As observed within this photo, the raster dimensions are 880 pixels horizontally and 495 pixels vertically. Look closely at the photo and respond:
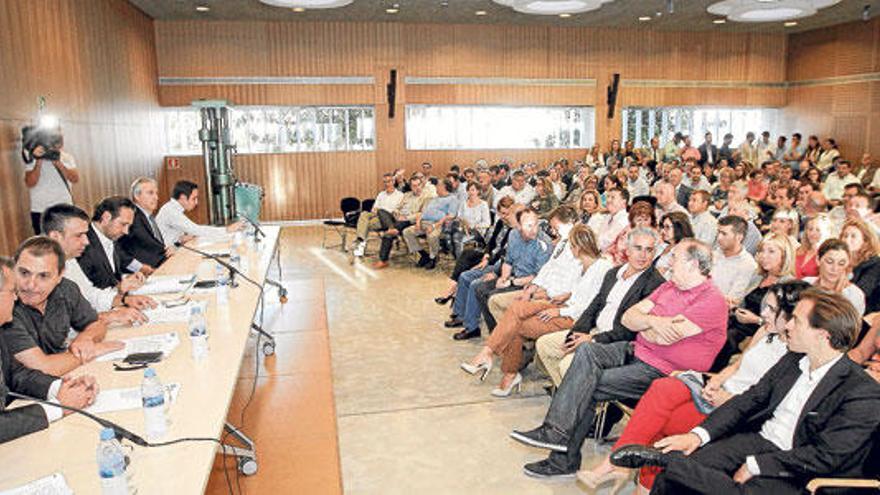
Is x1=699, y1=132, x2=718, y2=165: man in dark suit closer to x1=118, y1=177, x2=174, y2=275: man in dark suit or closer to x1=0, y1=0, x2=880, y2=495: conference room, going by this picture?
x1=0, y1=0, x2=880, y2=495: conference room

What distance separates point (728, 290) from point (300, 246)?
24.8 feet

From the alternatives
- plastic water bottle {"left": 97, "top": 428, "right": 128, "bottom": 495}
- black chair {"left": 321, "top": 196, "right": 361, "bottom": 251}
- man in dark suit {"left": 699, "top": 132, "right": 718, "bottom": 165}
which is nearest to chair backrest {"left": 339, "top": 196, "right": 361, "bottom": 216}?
black chair {"left": 321, "top": 196, "right": 361, "bottom": 251}

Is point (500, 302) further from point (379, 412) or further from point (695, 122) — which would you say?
point (695, 122)

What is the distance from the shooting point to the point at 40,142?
620 centimetres

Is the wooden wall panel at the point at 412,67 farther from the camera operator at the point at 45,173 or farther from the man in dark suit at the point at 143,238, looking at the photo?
the man in dark suit at the point at 143,238

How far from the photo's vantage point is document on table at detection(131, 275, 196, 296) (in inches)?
164

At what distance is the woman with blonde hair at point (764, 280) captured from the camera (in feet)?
13.8

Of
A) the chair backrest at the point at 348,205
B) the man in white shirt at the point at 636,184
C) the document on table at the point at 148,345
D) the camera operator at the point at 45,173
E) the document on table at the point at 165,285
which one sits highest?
the camera operator at the point at 45,173

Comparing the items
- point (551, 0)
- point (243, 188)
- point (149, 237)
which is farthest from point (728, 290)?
point (243, 188)

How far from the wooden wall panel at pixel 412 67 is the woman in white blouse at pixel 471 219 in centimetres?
594

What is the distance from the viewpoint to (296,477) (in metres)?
3.09

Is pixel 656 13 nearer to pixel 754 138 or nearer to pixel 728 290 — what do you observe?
pixel 754 138

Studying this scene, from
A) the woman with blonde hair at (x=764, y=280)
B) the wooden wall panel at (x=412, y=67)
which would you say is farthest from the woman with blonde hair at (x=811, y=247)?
the wooden wall panel at (x=412, y=67)

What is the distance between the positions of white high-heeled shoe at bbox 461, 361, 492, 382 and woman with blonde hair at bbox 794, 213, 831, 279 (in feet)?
7.62
